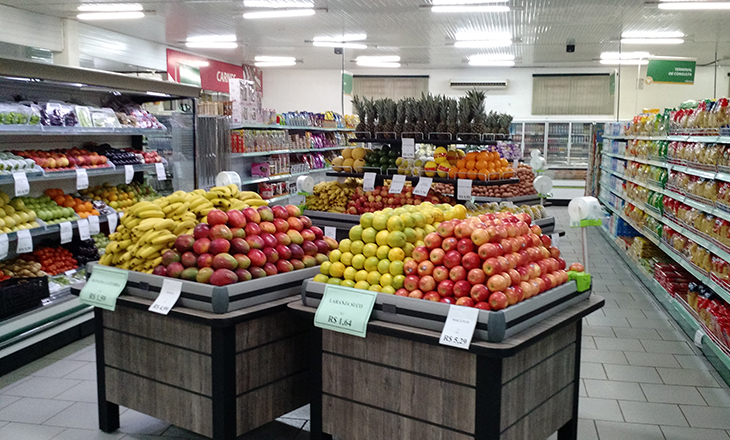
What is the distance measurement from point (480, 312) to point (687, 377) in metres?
2.74

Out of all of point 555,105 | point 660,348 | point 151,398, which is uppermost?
point 555,105

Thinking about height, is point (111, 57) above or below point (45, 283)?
above

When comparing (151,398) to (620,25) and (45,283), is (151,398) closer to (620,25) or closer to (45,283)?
(45,283)

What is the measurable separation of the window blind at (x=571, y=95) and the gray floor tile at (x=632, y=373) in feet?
42.6

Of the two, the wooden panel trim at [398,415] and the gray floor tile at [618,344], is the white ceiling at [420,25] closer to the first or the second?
the gray floor tile at [618,344]

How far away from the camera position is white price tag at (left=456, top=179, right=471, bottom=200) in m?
5.20

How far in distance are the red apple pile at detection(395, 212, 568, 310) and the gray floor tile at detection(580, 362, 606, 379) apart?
1.76 meters

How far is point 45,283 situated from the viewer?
4.55 meters

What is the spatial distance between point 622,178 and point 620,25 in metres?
2.83

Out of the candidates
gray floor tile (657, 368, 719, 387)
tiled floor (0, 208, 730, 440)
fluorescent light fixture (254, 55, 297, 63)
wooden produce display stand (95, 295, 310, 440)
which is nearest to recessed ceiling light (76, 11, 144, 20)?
fluorescent light fixture (254, 55, 297, 63)

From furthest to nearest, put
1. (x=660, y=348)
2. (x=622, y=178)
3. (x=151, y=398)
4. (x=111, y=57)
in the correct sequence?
(x=111, y=57) < (x=622, y=178) < (x=660, y=348) < (x=151, y=398)

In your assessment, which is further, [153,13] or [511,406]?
[153,13]

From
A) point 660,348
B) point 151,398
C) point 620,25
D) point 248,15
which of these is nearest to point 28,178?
point 151,398

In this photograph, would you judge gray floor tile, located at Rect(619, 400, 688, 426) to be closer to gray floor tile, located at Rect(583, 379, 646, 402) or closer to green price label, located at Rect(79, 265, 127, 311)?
gray floor tile, located at Rect(583, 379, 646, 402)
